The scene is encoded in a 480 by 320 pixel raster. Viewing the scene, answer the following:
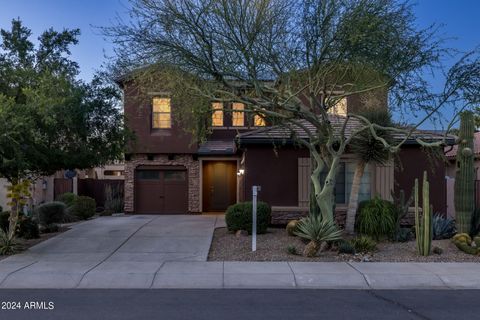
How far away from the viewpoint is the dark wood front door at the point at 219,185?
Answer: 2359 cm

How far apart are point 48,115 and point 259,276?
581cm

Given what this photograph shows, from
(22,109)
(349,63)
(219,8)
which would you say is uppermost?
(219,8)

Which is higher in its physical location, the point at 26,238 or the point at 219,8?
the point at 219,8

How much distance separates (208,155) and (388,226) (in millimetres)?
10247

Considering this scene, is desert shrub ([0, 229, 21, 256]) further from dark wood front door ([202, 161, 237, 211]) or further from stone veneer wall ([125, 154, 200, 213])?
dark wood front door ([202, 161, 237, 211])

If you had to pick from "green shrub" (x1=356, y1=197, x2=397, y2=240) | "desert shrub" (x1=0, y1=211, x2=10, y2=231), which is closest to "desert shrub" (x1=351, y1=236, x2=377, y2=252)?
"green shrub" (x1=356, y1=197, x2=397, y2=240)

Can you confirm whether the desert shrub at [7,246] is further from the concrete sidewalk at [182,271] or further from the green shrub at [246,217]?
the green shrub at [246,217]

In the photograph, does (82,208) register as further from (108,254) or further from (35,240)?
(108,254)

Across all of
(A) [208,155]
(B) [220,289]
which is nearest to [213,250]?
(B) [220,289]

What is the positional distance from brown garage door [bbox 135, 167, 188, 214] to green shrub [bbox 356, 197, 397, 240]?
10610 millimetres

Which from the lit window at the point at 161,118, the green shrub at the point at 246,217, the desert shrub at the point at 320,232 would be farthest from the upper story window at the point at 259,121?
the desert shrub at the point at 320,232

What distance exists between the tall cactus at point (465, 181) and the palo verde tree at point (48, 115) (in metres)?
9.20

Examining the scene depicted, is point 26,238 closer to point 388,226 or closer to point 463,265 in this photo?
point 388,226
